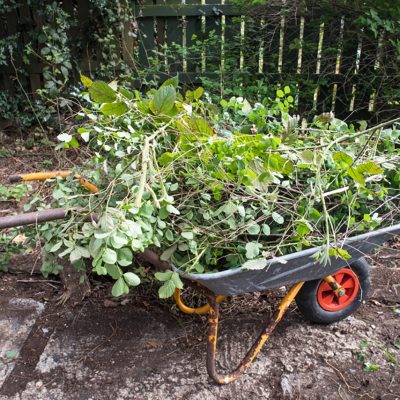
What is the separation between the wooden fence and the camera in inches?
160

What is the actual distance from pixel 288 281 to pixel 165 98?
89cm

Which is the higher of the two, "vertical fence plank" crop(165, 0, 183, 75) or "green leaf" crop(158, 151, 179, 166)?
"green leaf" crop(158, 151, 179, 166)

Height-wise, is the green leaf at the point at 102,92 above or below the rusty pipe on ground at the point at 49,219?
above

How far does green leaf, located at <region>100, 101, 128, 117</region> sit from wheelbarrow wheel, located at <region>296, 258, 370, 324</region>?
1233mm

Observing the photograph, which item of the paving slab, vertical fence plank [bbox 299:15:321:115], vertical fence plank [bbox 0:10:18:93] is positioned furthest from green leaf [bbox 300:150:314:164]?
vertical fence plank [bbox 0:10:18:93]

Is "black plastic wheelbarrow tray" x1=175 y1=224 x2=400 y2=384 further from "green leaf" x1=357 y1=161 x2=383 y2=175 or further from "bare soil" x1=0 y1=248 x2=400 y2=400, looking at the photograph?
"green leaf" x1=357 y1=161 x2=383 y2=175

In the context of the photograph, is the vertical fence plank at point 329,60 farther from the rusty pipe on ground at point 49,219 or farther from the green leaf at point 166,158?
the rusty pipe on ground at point 49,219

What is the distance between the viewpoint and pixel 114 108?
173 centimetres

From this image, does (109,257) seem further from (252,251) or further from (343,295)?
(343,295)

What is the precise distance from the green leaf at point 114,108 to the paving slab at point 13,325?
4.38ft

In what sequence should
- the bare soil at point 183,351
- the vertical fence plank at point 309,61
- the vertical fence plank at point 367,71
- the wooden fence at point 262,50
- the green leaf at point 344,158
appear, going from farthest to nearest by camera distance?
1. the vertical fence plank at point 309,61
2. the wooden fence at point 262,50
3. the vertical fence plank at point 367,71
4. the bare soil at point 183,351
5. the green leaf at point 344,158

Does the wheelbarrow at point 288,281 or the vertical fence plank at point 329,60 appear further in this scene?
the vertical fence plank at point 329,60

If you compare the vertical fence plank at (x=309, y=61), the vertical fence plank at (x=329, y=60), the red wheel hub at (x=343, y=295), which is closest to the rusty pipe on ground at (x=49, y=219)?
the red wheel hub at (x=343, y=295)

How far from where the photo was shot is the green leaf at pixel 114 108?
1.71 m
